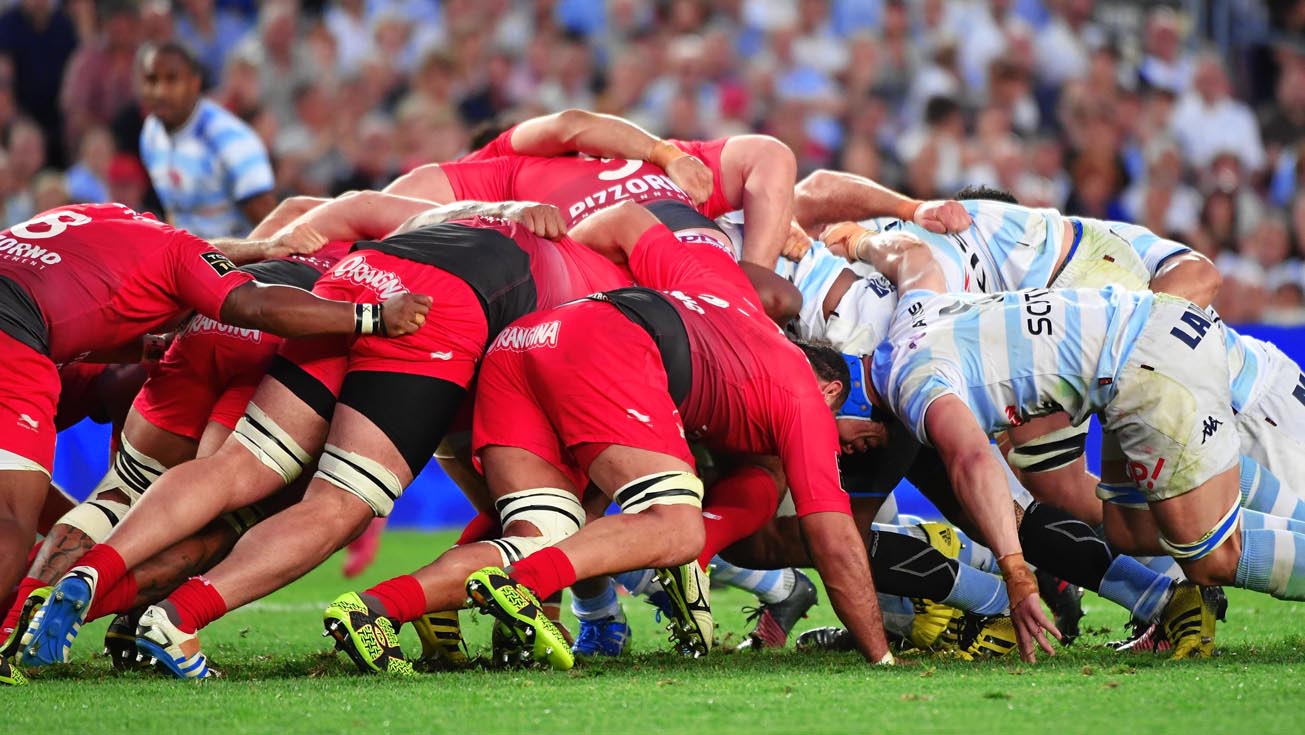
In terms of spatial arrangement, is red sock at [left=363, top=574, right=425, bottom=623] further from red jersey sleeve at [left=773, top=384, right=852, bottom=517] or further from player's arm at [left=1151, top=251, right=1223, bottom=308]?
player's arm at [left=1151, top=251, right=1223, bottom=308]

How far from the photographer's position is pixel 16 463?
502cm

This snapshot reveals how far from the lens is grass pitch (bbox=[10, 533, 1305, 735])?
388 cm

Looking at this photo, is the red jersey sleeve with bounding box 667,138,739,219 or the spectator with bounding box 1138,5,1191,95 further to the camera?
the spectator with bounding box 1138,5,1191,95

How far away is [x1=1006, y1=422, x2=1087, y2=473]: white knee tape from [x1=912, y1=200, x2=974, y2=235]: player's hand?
103 centimetres

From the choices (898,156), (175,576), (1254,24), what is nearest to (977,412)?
(175,576)

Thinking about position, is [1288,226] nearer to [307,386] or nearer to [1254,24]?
[1254,24]

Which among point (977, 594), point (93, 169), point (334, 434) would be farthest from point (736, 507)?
point (93, 169)

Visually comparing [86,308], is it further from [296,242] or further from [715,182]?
[715,182]

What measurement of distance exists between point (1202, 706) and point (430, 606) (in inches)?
84.7

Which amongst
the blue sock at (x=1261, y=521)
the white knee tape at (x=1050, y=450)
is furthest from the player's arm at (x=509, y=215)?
the blue sock at (x=1261, y=521)

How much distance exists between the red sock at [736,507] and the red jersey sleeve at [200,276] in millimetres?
1698

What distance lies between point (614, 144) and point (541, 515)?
2.17m

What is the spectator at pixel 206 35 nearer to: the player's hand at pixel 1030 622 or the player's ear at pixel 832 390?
the player's ear at pixel 832 390

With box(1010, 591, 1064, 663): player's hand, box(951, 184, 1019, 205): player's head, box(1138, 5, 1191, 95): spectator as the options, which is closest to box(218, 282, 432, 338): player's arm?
box(1010, 591, 1064, 663): player's hand
